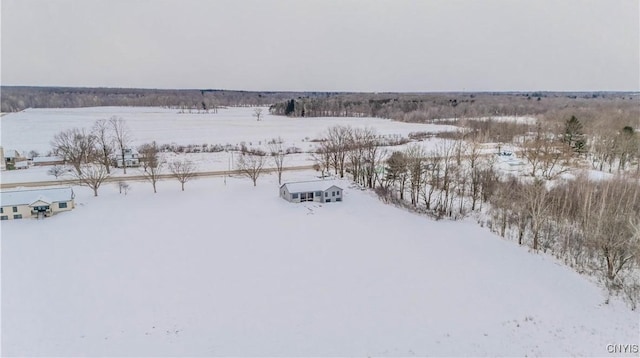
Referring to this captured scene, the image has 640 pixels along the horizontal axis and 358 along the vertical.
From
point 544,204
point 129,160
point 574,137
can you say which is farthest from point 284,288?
point 574,137

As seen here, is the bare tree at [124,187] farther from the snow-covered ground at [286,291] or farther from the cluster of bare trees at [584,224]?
the cluster of bare trees at [584,224]

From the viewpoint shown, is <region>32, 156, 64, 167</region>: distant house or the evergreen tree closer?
<region>32, 156, 64, 167</region>: distant house

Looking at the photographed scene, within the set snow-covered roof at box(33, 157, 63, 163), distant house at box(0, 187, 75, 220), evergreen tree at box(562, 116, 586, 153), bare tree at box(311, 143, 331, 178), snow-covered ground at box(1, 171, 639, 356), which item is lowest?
snow-covered ground at box(1, 171, 639, 356)

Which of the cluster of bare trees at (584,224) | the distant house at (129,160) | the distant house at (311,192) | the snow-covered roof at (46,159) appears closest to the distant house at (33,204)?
the distant house at (129,160)

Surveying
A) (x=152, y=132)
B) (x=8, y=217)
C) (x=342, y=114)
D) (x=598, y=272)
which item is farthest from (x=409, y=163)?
(x=342, y=114)

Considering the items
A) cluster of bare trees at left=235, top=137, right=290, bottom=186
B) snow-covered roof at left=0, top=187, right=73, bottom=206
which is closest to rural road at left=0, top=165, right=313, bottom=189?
cluster of bare trees at left=235, top=137, right=290, bottom=186

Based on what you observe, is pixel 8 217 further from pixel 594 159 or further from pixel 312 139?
pixel 594 159

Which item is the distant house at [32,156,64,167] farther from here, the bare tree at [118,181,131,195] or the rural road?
the bare tree at [118,181,131,195]

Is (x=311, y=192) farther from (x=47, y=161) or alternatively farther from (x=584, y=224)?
(x=47, y=161)
